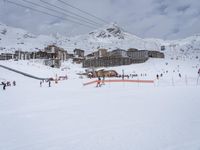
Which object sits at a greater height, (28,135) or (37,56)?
(37,56)

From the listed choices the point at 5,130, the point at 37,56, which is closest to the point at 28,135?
the point at 5,130

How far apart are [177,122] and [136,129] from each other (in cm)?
186

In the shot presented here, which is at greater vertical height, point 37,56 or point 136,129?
point 37,56

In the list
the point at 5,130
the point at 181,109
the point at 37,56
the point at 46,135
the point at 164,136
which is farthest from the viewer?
the point at 37,56

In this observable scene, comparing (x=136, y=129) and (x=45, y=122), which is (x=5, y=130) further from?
(x=136, y=129)

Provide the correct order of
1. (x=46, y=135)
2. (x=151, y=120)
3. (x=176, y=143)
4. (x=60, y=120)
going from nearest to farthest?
(x=176, y=143) < (x=46, y=135) < (x=151, y=120) < (x=60, y=120)

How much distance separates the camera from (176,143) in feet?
22.9

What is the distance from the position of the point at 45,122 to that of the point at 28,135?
1989 millimetres

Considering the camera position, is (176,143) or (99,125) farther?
(99,125)

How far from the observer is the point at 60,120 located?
10.6 m

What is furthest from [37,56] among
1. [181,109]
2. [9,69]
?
[181,109]

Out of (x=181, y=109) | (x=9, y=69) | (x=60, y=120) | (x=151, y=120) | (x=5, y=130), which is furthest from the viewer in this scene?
(x=9, y=69)

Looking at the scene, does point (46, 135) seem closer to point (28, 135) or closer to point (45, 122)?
→ point (28, 135)

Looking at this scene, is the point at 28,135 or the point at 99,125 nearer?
the point at 28,135
